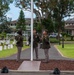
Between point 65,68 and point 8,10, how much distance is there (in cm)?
5910

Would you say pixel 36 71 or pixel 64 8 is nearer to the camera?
pixel 36 71

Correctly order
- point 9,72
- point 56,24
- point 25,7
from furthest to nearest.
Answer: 1. point 56,24
2. point 25,7
3. point 9,72

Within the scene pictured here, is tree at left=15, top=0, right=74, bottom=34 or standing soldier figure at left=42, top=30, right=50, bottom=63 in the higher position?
tree at left=15, top=0, right=74, bottom=34

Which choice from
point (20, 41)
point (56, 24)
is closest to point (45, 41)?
point (20, 41)

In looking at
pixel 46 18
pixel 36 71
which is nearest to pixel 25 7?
pixel 46 18

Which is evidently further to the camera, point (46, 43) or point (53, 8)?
point (53, 8)

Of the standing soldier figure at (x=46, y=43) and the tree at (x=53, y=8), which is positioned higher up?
the tree at (x=53, y=8)

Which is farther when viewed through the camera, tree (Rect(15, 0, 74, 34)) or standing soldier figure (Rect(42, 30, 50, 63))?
tree (Rect(15, 0, 74, 34))

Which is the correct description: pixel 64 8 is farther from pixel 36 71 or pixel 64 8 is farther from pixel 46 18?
pixel 36 71

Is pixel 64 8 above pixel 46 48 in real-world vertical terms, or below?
above

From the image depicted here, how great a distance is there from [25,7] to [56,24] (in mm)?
13968

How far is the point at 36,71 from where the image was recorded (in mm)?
14273

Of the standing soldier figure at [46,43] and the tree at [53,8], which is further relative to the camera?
the tree at [53,8]

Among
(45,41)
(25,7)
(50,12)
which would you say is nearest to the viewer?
(45,41)
